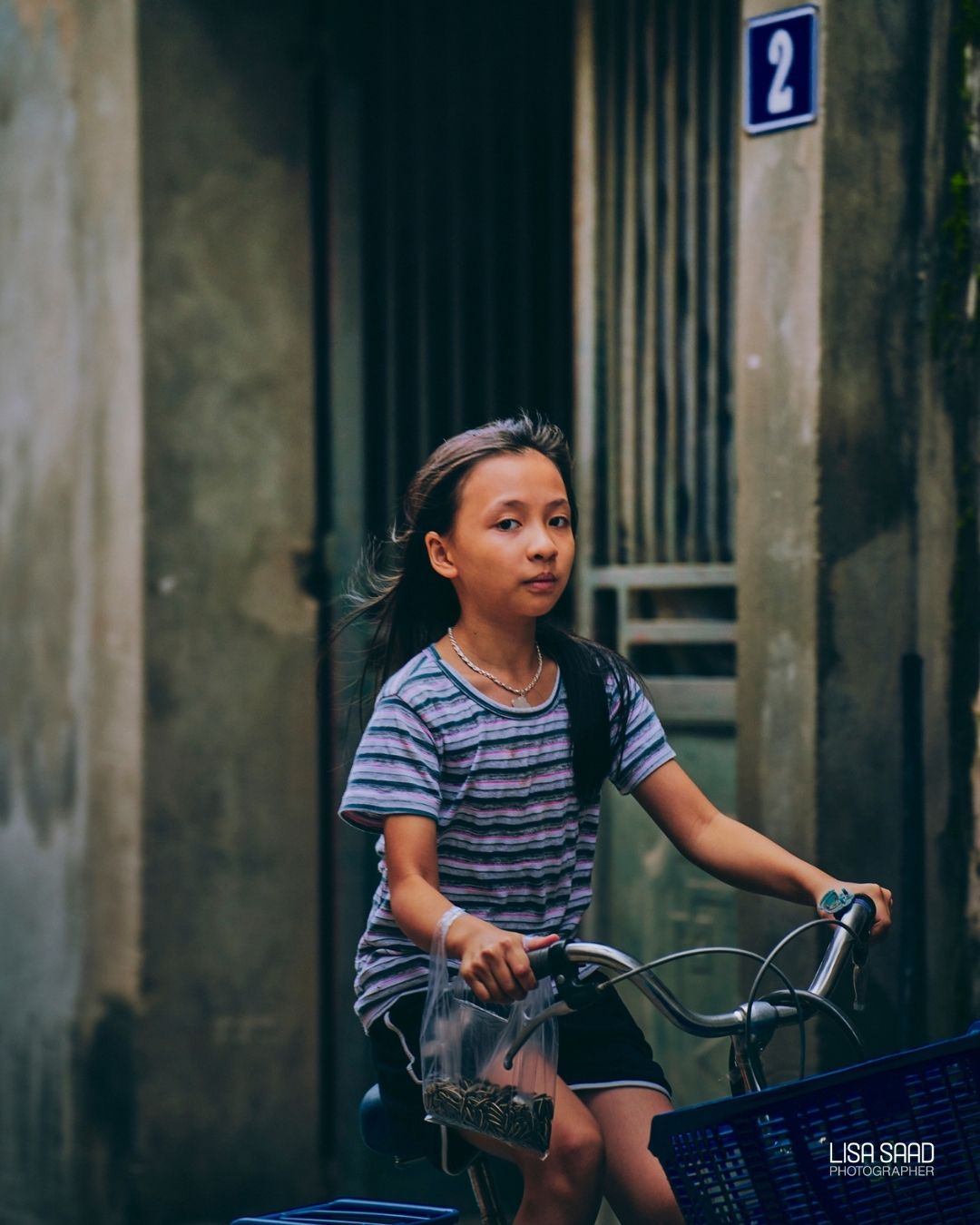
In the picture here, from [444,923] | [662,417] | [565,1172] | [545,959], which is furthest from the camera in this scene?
[662,417]

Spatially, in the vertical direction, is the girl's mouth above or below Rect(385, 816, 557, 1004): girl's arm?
above

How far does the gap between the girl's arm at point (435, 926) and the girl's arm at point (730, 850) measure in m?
0.48

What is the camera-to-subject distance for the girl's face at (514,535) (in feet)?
10.3

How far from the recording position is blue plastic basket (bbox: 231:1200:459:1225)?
9.16 feet

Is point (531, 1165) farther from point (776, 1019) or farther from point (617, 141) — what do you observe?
point (617, 141)

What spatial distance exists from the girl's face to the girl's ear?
38 millimetres

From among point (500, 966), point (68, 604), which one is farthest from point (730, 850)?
point (68, 604)

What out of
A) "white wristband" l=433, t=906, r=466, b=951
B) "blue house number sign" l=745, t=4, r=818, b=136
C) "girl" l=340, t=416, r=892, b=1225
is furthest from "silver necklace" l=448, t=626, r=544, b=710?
"blue house number sign" l=745, t=4, r=818, b=136

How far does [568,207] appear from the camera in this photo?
20.0 ft

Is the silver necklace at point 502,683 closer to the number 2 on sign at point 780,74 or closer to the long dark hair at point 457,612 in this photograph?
the long dark hair at point 457,612

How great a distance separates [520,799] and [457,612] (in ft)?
1.62

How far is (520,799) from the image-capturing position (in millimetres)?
3164

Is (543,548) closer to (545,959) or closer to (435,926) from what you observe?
(435,926)

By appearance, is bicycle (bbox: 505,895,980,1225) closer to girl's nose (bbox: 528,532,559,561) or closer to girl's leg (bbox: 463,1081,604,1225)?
girl's leg (bbox: 463,1081,604,1225)
